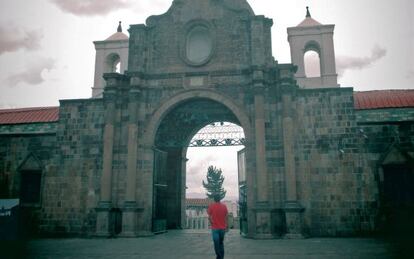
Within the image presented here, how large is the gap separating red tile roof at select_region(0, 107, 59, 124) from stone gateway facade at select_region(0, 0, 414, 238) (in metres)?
0.42

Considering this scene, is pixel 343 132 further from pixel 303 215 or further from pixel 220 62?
pixel 220 62

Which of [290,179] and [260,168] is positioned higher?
[260,168]

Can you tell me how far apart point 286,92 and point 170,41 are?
6390 millimetres

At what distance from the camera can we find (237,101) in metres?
16.3

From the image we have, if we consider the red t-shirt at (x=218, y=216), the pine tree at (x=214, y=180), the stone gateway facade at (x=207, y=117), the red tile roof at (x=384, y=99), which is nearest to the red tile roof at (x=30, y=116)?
the stone gateway facade at (x=207, y=117)

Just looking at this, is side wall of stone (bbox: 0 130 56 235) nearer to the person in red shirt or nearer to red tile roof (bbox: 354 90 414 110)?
the person in red shirt

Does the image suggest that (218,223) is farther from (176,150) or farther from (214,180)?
(214,180)

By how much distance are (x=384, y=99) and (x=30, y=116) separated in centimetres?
1966

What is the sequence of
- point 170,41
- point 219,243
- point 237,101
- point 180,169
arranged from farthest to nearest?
point 180,169 < point 170,41 < point 237,101 < point 219,243

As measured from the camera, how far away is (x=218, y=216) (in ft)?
27.8

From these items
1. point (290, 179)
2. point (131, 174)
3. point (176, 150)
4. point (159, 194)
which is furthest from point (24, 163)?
point (290, 179)

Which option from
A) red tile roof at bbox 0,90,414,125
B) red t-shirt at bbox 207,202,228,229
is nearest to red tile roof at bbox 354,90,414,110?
red tile roof at bbox 0,90,414,125

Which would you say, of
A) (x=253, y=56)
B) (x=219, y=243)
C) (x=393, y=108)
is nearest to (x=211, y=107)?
(x=253, y=56)

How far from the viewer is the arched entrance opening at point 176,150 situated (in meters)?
17.3
